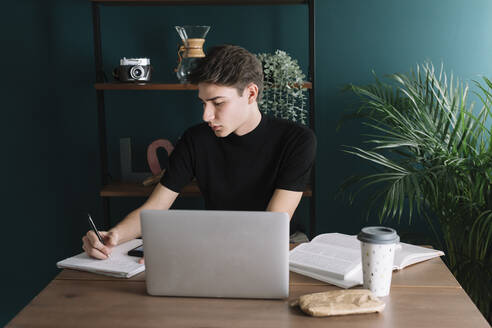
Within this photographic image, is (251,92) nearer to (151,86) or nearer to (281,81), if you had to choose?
(281,81)

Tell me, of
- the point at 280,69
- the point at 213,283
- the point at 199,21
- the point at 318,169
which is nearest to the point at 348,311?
the point at 213,283

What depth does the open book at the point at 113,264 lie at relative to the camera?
135 centimetres

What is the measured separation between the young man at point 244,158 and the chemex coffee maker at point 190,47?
485mm

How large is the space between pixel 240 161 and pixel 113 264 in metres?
0.74

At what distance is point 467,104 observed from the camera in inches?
104

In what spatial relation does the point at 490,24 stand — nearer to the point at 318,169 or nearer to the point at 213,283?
the point at 318,169

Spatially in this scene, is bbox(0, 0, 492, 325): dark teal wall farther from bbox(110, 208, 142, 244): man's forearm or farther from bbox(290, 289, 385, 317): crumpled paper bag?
bbox(290, 289, 385, 317): crumpled paper bag

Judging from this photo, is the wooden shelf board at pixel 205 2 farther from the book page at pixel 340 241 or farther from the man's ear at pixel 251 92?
the book page at pixel 340 241

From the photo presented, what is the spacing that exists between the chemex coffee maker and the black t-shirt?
1.65ft

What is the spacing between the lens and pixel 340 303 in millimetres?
1120

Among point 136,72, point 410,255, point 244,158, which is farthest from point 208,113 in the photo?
point 136,72

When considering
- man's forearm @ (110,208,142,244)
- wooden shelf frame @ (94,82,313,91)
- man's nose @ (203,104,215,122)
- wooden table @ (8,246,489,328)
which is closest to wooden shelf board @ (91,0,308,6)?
wooden shelf frame @ (94,82,313,91)

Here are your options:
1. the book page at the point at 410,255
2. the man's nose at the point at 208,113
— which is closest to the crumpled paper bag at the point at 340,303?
the book page at the point at 410,255

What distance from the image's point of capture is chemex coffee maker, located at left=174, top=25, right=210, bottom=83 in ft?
7.94
